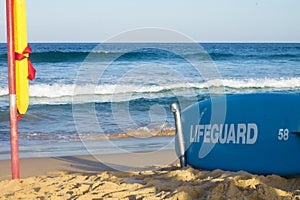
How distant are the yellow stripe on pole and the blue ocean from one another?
2.64 meters

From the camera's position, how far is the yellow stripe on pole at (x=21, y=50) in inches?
182

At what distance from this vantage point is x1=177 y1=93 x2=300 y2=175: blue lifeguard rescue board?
3996 mm

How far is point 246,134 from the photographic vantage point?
4277 mm

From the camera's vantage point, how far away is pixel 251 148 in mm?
4203

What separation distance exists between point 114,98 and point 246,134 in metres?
12.3

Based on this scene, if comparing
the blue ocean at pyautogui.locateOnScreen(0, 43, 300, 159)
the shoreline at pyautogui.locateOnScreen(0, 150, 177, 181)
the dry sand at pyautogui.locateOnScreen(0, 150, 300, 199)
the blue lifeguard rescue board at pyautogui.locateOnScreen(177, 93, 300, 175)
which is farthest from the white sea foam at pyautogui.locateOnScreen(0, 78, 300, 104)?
the blue lifeguard rescue board at pyautogui.locateOnScreen(177, 93, 300, 175)

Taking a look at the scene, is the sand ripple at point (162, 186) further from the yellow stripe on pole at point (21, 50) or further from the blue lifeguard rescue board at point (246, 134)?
the yellow stripe on pole at point (21, 50)

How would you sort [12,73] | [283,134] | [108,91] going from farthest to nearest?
[108,91] < [12,73] < [283,134]

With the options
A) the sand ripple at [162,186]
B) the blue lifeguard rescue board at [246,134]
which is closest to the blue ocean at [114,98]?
the sand ripple at [162,186]

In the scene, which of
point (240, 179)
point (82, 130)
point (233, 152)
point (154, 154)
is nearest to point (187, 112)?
point (233, 152)

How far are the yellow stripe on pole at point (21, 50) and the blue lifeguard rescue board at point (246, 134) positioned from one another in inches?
61.0

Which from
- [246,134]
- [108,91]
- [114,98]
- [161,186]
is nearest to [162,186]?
[161,186]

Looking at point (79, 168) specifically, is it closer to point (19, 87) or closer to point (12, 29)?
point (19, 87)

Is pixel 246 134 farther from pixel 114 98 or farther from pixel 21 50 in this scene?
pixel 114 98
